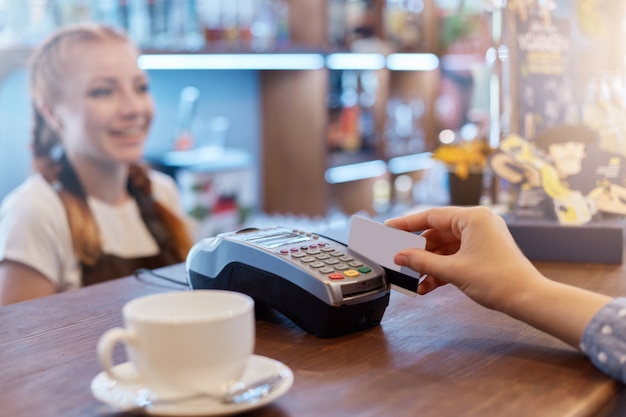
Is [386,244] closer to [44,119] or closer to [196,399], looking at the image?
[196,399]

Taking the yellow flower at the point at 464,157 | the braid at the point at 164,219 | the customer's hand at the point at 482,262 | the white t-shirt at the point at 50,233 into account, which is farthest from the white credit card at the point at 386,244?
the braid at the point at 164,219

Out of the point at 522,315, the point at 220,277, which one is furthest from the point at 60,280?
the point at 522,315

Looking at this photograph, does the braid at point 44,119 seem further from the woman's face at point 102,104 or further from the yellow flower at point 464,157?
the yellow flower at point 464,157

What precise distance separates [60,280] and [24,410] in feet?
4.31

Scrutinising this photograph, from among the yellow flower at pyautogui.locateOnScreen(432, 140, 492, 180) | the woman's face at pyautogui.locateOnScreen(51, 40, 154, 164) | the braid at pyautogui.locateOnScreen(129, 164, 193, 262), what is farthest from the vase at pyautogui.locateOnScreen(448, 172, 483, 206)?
the woman's face at pyautogui.locateOnScreen(51, 40, 154, 164)

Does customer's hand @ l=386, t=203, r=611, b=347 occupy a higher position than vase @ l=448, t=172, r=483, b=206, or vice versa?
customer's hand @ l=386, t=203, r=611, b=347

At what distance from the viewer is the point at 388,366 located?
0.85m

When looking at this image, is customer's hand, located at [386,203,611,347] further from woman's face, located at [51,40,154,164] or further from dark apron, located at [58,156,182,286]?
woman's face, located at [51,40,154,164]

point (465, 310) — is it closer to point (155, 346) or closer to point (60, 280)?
point (155, 346)

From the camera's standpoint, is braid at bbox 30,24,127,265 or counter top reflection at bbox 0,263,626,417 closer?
counter top reflection at bbox 0,263,626,417

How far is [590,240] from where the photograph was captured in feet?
4.50

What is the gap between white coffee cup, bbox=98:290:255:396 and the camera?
0.67m

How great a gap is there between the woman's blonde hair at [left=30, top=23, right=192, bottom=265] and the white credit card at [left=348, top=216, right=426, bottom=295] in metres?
1.21

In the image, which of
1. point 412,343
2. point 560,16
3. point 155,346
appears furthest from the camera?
point 560,16
